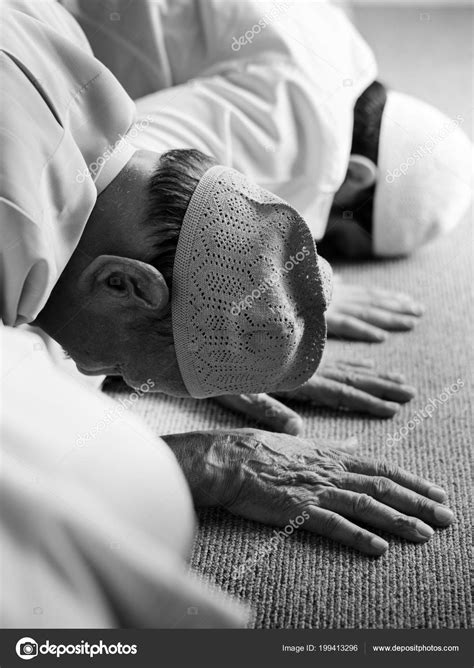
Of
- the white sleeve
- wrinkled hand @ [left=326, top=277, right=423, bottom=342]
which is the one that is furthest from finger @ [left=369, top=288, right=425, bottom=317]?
the white sleeve

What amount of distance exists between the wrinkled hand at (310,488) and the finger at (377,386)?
0.21 m

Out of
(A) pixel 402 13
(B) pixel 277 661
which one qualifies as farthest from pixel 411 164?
(A) pixel 402 13

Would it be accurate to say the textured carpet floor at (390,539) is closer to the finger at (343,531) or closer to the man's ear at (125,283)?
the finger at (343,531)

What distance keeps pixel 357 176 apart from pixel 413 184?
0.10 metres

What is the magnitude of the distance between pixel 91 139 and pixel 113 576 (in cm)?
49

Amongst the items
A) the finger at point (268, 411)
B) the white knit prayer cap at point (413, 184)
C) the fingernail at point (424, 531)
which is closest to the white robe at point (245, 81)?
the white knit prayer cap at point (413, 184)

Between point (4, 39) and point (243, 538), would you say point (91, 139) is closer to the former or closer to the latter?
point (4, 39)

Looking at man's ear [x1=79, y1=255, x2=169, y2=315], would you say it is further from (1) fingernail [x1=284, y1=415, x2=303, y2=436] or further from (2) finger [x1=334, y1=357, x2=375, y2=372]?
(2) finger [x1=334, y1=357, x2=375, y2=372]

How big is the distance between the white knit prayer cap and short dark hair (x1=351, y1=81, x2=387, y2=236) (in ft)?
0.04

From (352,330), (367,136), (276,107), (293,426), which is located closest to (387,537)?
(293,426)

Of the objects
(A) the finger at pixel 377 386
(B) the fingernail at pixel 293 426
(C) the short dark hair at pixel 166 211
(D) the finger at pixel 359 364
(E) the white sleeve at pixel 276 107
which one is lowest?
(D) the finger at pixel 359 364

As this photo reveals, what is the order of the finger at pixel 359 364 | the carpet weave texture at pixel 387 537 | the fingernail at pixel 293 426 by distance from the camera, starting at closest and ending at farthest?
the carpet weave texture at pixel 387 537 → the fingernail at pixel 293 426 → the finger at pixel 359 364

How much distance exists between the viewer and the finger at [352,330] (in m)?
1.47

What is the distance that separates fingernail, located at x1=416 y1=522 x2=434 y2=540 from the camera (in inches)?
40.4
